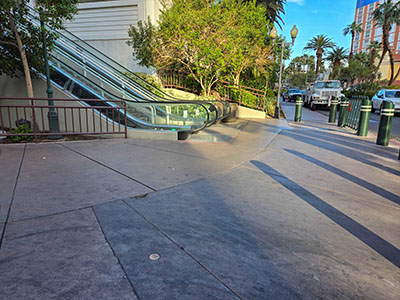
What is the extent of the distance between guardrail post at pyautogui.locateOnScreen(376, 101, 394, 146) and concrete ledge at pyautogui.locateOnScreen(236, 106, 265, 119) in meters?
7.76

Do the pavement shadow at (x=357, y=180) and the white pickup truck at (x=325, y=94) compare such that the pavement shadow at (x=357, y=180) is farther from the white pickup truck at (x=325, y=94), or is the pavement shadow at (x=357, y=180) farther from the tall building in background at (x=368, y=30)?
the tall building in background at (x=368, y=30)

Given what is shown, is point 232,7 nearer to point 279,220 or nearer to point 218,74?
point 218,74

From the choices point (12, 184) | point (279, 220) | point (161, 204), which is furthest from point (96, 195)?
point (279, 220)

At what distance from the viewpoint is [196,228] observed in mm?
2959

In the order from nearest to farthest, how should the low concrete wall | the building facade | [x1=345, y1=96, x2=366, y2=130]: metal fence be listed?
the low concrete wall < [x1=345, y1=96, x2=366, y2=130]: metal fence < the building facade

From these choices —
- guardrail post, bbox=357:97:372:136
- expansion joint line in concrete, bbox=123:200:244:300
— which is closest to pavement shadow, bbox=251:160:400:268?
expansion joint line in concrete, bbox=123:200:244:300

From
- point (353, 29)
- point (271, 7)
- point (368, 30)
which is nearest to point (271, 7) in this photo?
point (271, 7)

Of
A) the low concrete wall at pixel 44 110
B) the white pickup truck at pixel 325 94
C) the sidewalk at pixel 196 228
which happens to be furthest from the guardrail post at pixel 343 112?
the white pickup truck at pixel 325 94

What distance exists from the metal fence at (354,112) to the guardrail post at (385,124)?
3704 millimetres

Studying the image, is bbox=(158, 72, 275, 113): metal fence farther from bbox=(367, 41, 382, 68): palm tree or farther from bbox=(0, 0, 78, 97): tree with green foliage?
bbox=(367, 41, 382, 68): palm tree

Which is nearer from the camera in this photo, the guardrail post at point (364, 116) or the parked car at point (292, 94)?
the guardrail post at point (364, 116)

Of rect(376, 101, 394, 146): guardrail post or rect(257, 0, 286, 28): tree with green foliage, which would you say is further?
rect(257, 0, 286, 28): tree with green foliage

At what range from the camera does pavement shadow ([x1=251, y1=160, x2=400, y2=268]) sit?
2768 mm

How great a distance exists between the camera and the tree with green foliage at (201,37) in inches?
522
